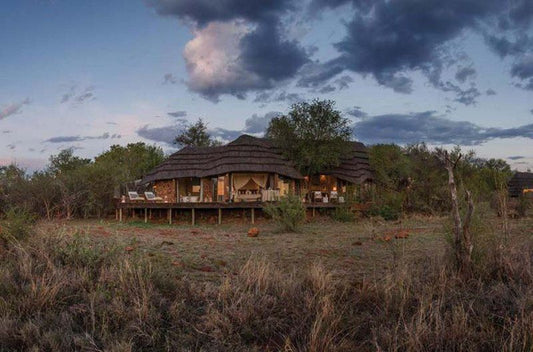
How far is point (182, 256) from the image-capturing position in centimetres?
857

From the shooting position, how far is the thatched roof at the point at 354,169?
30.5 metres

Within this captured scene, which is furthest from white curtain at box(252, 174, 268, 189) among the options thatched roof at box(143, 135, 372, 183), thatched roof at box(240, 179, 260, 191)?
thatched roof at box(143, 135, 372, 183)

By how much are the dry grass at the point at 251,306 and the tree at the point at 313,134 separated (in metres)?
22.5

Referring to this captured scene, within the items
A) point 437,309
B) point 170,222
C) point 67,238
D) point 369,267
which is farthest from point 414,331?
point 170,222

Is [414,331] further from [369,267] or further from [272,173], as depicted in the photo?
[272,173]

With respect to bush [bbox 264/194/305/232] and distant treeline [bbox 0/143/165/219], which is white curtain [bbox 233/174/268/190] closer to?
distant treeline [bbox 0/143/165/219]

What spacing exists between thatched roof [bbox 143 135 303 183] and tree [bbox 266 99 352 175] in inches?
37.6

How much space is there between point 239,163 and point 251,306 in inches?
857

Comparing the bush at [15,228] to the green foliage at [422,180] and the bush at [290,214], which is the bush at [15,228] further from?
the green foliage at [422,180]

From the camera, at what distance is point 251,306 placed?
16.4 feet

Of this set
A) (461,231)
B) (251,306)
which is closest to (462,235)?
(461,231)

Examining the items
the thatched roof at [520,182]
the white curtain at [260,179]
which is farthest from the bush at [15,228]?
the thatched roof at [520,182]

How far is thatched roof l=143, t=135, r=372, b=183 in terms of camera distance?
26797 mm

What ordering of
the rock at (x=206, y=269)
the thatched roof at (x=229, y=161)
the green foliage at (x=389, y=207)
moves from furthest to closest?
the thatched roof at (x=229, y=161), the green foliage at (x=389, y=207), the rock at (x=206, y=269)
